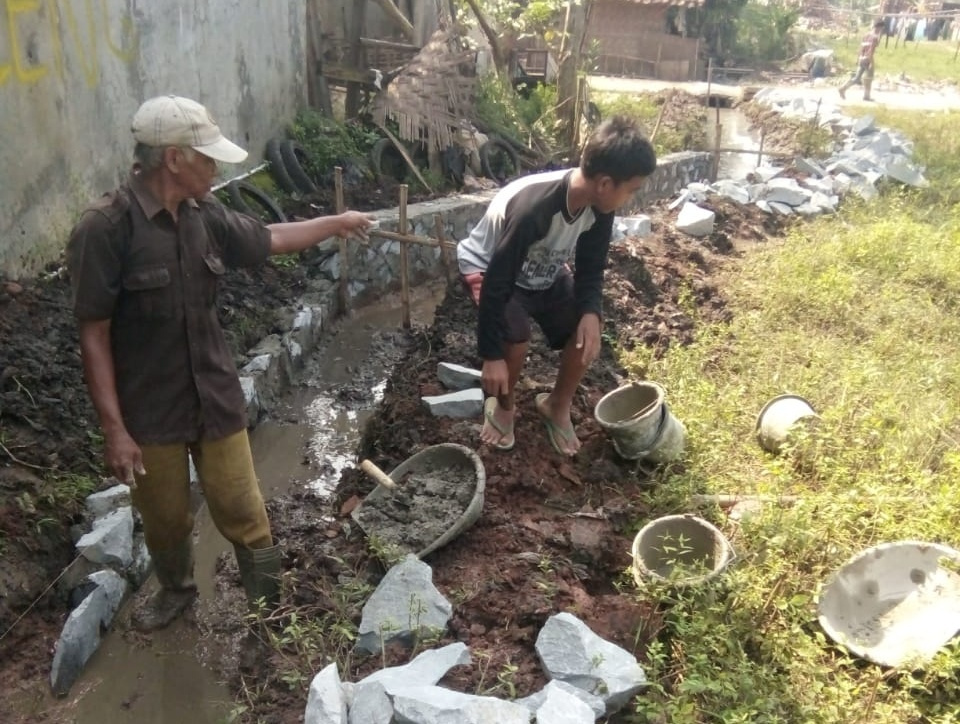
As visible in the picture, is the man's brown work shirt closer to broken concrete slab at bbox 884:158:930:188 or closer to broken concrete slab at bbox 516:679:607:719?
broken concrete slab at bbox 516:679:607:719

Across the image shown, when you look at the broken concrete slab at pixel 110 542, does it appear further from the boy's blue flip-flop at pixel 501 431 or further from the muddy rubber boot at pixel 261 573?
the boy's blue flip-flop at pixel 501 431

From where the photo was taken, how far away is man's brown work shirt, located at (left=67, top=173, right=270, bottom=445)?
2.46 metres

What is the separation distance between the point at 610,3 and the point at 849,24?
16.5m

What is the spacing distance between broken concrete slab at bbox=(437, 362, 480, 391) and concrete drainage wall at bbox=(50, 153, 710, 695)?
1.22 m

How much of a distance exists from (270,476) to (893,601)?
329 centimetres

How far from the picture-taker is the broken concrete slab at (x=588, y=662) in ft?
8.30

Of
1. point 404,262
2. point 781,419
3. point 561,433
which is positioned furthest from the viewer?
point 404,262

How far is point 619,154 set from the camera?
3197mm

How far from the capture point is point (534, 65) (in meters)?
14.0

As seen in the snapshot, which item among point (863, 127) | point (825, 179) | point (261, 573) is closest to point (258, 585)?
point (261, 573)

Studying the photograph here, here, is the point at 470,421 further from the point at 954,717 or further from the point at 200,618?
the point at 954,717

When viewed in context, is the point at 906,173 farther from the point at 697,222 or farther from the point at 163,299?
the point at 163,299

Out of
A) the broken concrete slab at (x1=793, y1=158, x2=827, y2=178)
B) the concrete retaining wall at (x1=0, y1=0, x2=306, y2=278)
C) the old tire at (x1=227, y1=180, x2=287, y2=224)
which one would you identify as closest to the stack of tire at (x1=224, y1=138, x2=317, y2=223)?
the old tire at (x1=227, y1=180, x2=287, y2=224)

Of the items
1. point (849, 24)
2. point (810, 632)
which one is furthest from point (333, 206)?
point (849, 24)
